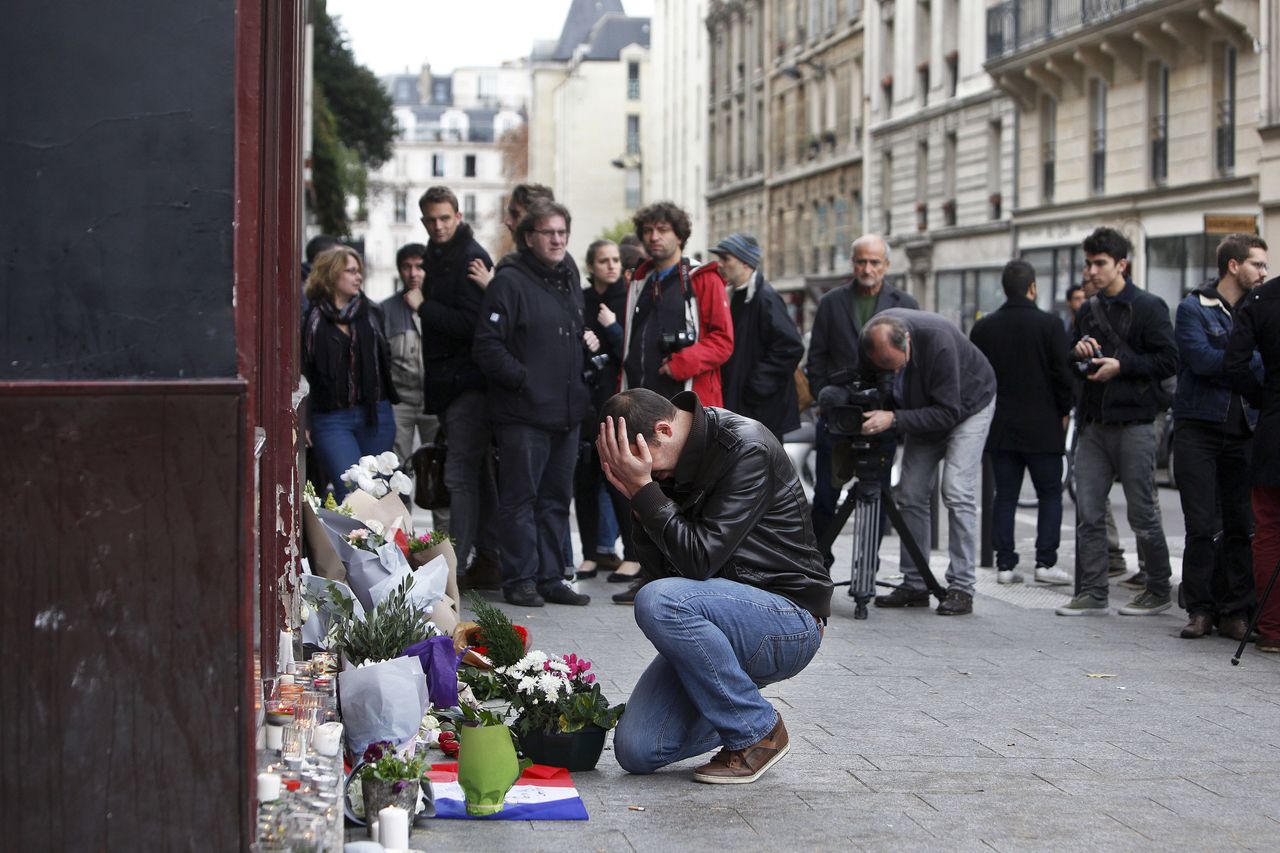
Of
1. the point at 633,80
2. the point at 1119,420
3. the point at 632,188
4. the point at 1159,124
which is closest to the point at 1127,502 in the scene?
the point at 1119,420

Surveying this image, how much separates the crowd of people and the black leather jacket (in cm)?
350

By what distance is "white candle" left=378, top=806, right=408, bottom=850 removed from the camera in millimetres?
4898

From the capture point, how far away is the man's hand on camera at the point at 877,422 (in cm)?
1004

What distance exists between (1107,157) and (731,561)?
29.3 m

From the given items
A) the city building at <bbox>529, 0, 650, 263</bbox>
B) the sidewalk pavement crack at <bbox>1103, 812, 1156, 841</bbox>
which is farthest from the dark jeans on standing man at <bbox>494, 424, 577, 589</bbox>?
the city building at <bbox>529, 0, 650, 263</bbox>

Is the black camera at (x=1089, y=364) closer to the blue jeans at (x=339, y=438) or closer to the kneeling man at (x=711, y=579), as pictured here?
the blue jeans at (x=339, y=438)

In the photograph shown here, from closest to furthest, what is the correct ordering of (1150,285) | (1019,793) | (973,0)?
(1019,793) → (1150,285) → (973,0)

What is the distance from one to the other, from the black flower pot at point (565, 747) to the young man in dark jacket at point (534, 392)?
3.90 metres

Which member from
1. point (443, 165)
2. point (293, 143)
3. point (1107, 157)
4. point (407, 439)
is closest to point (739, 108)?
point (1107, 157)

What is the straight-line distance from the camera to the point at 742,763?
5992 mm

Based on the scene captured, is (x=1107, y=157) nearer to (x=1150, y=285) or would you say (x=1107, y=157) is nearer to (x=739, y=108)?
(x=1150, y=285)

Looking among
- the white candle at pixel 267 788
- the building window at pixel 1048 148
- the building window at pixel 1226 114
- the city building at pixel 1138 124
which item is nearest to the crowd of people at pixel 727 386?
the white candle at pixel 267 788

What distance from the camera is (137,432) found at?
163 inches

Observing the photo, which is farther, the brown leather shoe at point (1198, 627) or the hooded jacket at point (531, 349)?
the hooded jacket at point (531, 349)
